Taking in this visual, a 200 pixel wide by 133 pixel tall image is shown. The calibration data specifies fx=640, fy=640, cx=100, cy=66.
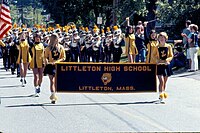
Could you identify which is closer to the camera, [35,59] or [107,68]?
[107,68]

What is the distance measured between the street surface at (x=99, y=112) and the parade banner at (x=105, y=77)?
34 cm

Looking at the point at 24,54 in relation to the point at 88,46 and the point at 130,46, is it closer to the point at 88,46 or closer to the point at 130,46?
the point at 130,46

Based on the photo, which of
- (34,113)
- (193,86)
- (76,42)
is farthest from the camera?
(76,42)

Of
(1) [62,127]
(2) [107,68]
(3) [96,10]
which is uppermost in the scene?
(3) [96,10]

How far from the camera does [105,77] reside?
1736 cm

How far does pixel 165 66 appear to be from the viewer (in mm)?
16719

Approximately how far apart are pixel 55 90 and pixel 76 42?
1339 cm

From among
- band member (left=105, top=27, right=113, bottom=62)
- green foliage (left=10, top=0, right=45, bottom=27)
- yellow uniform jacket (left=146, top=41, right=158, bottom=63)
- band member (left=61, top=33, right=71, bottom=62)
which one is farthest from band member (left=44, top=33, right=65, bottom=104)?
green foliage (left=10, top=0, right=45, bottom=27)

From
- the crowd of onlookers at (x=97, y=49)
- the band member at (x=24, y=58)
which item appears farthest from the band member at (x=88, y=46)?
the band member at (x=24, y=58)

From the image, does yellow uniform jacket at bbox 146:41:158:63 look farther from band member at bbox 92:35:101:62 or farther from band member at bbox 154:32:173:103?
band member at bbox 92:35:101:62

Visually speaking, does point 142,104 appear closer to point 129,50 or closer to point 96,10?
point 129,50

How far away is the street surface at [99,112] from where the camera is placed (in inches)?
504

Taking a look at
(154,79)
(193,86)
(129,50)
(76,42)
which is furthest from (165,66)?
(76,42)

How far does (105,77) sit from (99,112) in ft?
8.17
